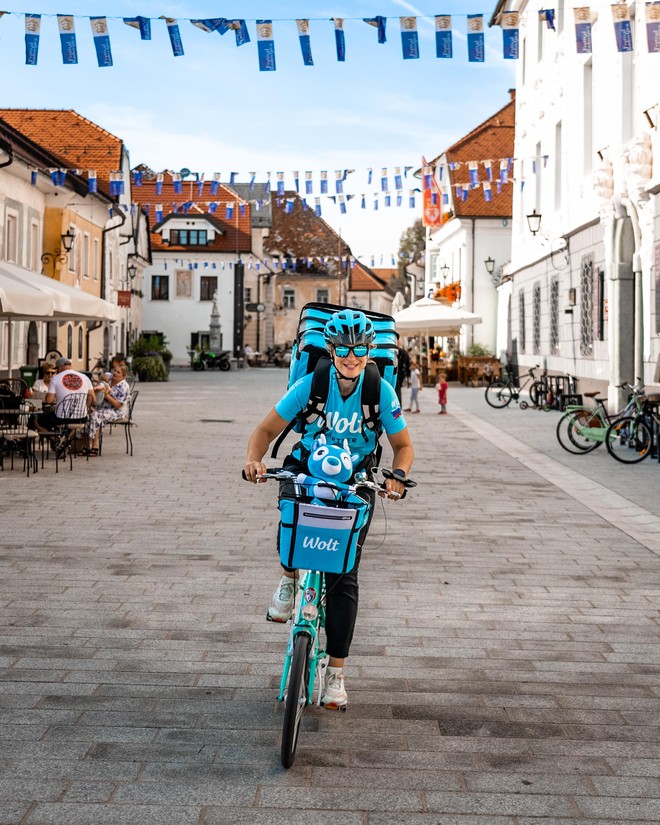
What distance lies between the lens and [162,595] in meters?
6.59

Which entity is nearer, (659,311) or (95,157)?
(659,311)

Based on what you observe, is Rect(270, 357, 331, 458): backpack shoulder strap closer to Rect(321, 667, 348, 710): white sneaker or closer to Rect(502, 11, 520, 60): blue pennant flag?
Rect(321, 667, 348, 710): white sneaker

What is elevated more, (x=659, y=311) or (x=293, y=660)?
(x=659, y=311)

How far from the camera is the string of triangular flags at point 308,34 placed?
1313 centimetres

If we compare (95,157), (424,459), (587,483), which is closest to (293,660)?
(587,483)

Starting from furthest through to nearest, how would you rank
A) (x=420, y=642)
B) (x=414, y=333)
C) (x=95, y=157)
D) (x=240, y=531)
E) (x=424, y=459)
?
1. (x=95, y=157)
2. (x=414, y=333)
3. (x=424, y=459)
4. (x=240, y=531)
5. (x=420, y=642)

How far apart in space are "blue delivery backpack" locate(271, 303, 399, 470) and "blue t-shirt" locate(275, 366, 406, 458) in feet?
0.08

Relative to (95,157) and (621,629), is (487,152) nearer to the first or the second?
(95,157)

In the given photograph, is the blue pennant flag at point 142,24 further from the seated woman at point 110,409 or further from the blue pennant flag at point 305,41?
the seated woman at point 110,409

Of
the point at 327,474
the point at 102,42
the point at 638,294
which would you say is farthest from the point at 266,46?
the point at 327,474

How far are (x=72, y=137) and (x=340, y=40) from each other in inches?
1187

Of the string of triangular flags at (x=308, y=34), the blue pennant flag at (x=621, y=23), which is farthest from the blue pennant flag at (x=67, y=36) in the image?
the blue pennant flag at (x=621, y=23)

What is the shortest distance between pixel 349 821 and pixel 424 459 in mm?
11980

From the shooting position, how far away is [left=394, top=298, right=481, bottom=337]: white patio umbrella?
3105 cm
